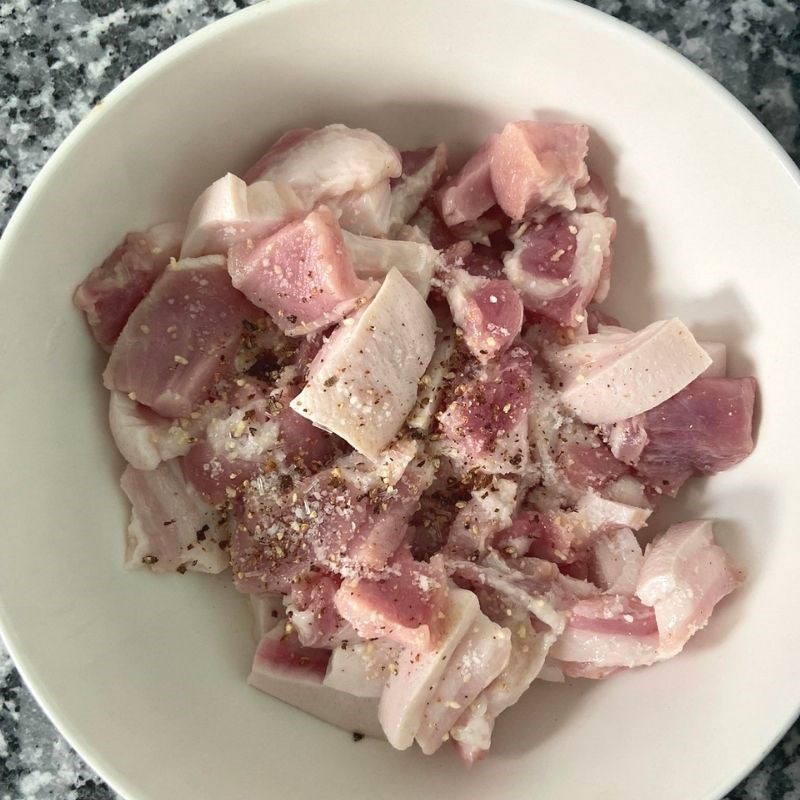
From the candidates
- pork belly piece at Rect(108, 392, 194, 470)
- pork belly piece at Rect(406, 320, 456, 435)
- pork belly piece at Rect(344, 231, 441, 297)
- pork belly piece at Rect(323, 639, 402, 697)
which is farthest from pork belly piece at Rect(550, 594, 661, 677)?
pork belly piece at Rect(108, 392, 194, 470)

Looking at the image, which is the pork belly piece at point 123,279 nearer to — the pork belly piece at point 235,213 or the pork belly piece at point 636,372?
the pork belly piece at point 235,213

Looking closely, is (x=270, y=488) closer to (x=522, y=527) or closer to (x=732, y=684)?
(x=522, y=527)

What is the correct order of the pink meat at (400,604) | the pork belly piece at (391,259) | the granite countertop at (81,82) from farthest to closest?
the granite countertop at (81,82) → the pork belly piece at (391,259) → the pink meat at (400,604)

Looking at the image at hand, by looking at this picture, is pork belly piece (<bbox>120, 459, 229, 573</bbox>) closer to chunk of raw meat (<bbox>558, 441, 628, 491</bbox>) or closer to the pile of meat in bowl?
the pile of meat in bowl

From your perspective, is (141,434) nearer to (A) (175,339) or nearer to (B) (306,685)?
(A) (175,339)

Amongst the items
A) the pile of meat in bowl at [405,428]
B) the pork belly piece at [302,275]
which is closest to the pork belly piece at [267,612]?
the pile of meat in bowl at [405,428]
